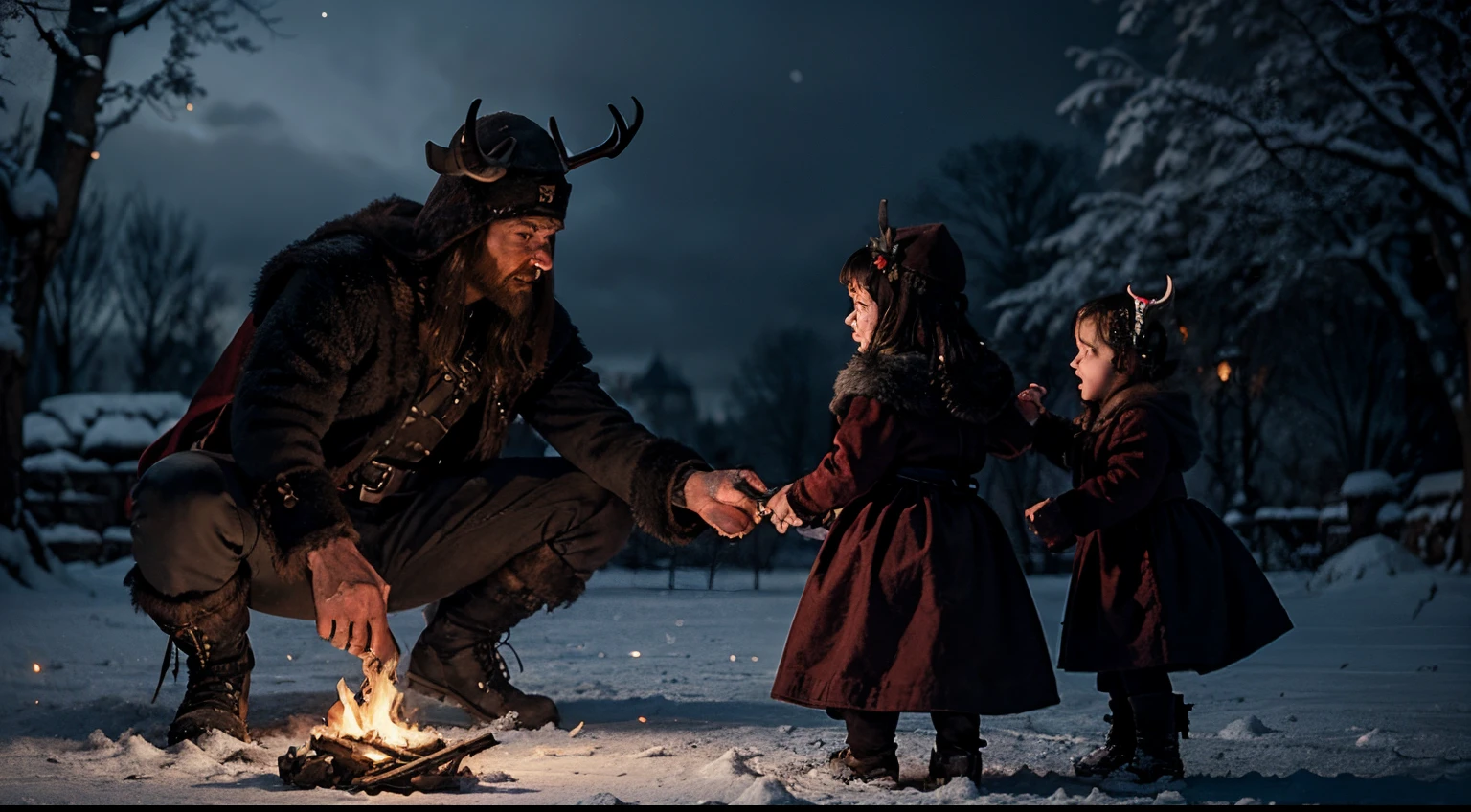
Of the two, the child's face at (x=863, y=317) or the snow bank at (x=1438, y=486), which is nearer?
the child's face at (x=863, y=317)

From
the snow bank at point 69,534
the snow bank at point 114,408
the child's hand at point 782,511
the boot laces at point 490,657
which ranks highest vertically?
the snow bank at point 114,408

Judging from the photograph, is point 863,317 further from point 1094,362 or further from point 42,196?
point 42,196

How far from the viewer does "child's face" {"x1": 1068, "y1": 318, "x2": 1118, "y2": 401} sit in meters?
3.70

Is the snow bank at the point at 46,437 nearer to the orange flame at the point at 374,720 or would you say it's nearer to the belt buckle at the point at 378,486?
the belt buckle at the point at 378,486

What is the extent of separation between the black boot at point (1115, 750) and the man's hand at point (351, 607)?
184 centimetres

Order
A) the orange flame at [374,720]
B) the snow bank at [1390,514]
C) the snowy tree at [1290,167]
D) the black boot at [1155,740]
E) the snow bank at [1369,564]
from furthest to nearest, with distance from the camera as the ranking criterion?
the snow bank at [1390,514] → the snow bank at [1369,564] → the snowy tree at [1290,167] → the black boot at [1155,740] → the orange flame at [374,720]

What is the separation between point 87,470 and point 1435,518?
17128 millimetres

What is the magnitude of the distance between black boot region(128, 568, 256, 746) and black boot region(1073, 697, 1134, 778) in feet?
7.72

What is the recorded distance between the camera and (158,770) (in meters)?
2.97

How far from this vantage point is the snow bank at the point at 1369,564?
38.7 feet

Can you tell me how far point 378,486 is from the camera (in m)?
3.89

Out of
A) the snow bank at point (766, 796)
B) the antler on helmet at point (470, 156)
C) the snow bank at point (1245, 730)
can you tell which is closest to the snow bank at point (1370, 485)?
the snow bank at point (1245, 730)

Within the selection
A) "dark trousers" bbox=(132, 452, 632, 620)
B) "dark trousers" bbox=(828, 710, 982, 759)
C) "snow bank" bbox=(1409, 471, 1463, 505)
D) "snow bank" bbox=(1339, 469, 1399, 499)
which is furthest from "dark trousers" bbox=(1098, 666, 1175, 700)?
"snow bank" bbox=(1339, 469, 1399, 499)

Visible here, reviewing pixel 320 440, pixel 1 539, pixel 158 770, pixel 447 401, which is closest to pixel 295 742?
pixel 158 770
